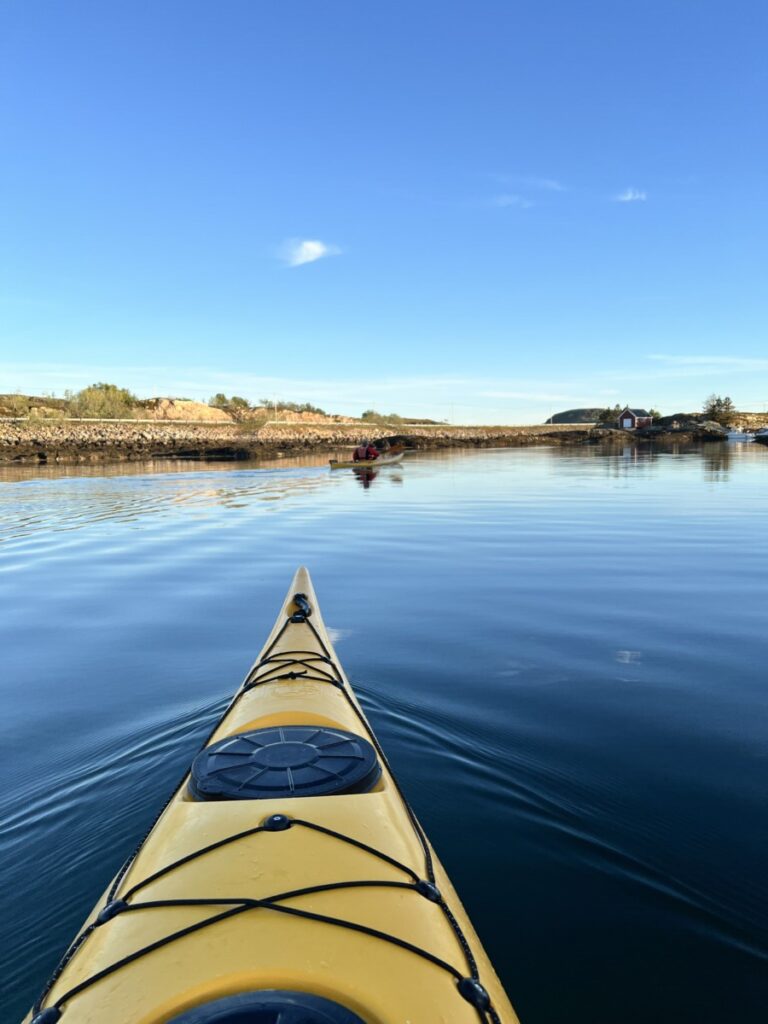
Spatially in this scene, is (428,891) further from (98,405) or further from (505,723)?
(98,405)

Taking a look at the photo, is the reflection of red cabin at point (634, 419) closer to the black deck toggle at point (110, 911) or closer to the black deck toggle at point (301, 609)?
the black deck toggle at point (301, 609)

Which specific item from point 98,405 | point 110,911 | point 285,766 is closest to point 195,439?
point 98,405

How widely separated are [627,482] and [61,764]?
27666 mm

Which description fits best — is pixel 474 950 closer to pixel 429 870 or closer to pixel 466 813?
pixel 429 870

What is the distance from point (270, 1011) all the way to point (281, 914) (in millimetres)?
471

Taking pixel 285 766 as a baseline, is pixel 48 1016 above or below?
below

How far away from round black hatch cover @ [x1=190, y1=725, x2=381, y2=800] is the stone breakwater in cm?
5491

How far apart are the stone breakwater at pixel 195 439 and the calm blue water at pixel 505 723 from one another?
46.5 meters

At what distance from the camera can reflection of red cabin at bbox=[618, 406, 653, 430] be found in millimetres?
106000

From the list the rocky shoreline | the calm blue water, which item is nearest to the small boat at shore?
the calm blue water

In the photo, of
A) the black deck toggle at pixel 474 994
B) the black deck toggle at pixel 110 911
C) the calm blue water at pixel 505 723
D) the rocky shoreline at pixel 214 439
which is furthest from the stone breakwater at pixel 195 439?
the black deck toggle at pixel 474 994

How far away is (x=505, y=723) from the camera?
17.6 feet

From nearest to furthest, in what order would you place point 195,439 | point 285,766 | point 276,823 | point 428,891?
point 428,891 → point 276,823 → point 285,766 → point 195,439

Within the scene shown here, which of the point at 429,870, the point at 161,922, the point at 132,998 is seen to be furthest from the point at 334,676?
the point at 132,998
